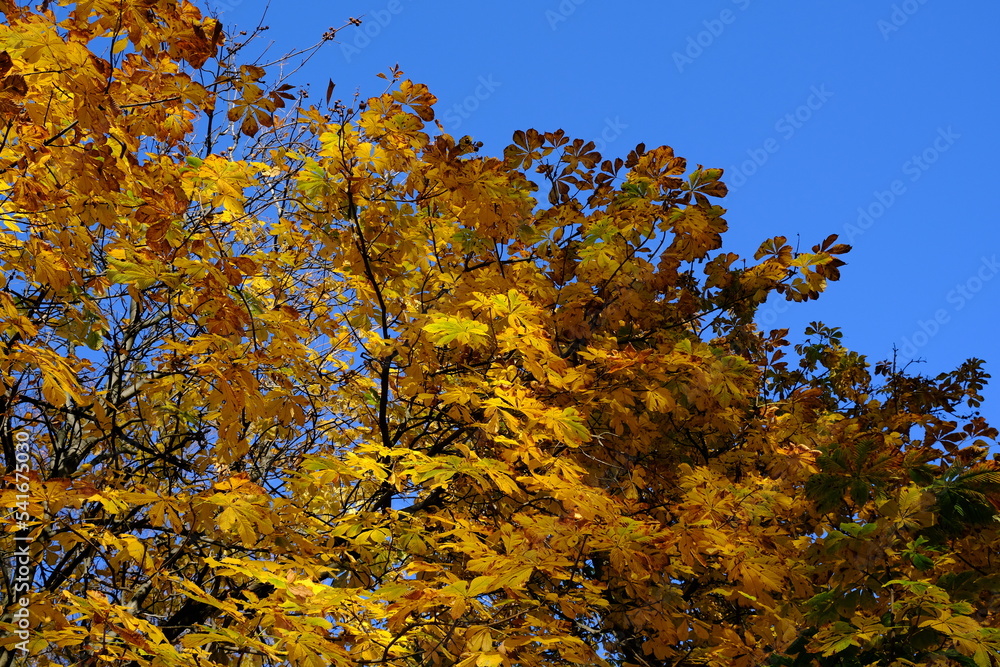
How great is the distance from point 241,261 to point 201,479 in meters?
2.16

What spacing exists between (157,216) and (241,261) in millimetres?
488

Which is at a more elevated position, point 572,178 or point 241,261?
point 572,178

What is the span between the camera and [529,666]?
11.2ft

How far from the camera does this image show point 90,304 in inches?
175

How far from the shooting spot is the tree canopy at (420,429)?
342cm

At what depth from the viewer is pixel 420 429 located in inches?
261

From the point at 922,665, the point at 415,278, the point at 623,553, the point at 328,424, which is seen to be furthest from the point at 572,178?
the point at 922,665

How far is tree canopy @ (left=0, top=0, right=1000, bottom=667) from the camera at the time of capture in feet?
11.2

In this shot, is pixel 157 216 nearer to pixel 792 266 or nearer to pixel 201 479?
pixel 201 479

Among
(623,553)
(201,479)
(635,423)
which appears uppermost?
(635,423)

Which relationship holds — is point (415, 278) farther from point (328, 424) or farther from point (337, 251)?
point (328, 424)

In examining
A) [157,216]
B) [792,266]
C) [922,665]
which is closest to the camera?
[922,665]

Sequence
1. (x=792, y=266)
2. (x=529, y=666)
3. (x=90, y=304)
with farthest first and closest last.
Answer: (x=792, y=266)
(x=90, y=304)
(x=529, y=666)

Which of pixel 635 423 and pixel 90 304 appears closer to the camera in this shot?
pixel 90 304
